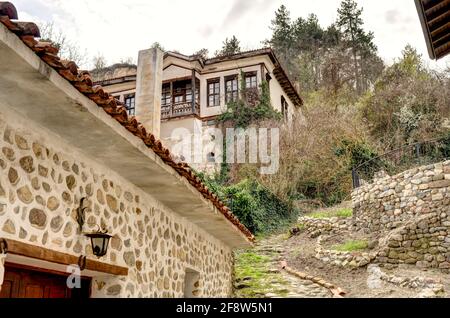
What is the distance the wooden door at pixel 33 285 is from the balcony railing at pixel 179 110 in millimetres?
19653

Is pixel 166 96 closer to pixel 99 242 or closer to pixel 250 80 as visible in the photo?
pixel 250 80

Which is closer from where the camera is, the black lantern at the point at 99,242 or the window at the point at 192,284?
the black lantern at the point at 99,242

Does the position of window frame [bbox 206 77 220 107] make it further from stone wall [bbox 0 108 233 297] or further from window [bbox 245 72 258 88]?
stone wall [bbox 0 108 233 297]

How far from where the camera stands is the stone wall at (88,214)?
11.4 feet

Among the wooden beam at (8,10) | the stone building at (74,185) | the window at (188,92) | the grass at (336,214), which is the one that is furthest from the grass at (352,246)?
the window at (188,92)

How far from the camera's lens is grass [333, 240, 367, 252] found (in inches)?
538

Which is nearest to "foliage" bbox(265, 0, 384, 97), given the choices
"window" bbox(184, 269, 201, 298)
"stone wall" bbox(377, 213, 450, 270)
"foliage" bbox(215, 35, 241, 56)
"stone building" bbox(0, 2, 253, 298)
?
"foliage" bbox(215, 35, 241, 56)

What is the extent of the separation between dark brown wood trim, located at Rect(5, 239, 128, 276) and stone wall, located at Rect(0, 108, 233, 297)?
0.24ft

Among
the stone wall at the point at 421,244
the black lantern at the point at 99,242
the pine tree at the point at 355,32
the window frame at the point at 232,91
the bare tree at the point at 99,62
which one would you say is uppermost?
the pine tree at the point at 355,32

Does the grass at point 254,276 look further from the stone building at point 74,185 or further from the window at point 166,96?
the window at point 166,96

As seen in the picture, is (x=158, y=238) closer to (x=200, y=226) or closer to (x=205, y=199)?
(x=205, y=199)

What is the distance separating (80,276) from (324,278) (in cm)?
895

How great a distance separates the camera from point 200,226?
771 centimetres

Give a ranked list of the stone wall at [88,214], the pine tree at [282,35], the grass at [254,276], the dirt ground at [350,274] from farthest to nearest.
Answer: the pine tree at [282,35], the grass at [254,276], the dirt ground at [350,274], the stone wall at [88,214]
